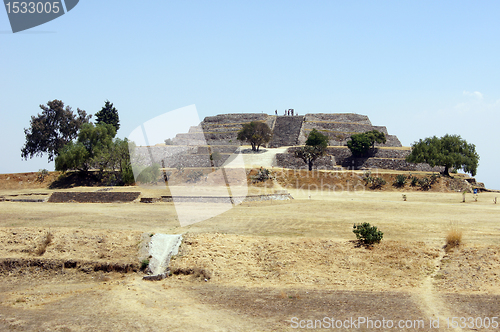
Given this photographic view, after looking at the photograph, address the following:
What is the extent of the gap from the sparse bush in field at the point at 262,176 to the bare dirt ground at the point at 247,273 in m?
18.7

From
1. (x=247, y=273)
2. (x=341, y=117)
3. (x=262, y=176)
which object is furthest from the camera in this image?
(x=341, y=117)

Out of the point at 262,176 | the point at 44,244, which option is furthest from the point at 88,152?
the point at 44,244

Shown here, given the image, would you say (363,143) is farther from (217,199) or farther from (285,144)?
(217,199)

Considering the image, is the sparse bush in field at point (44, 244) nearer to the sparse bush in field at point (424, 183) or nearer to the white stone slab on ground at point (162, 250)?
the white stone slab on ground at point (162, 250)

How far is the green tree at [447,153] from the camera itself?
137 ft

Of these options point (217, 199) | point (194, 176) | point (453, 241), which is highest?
point (194, 176)

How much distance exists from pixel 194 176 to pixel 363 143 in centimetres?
2261

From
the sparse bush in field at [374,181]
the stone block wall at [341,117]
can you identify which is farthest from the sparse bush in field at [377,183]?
the stone block wall at [341,117]

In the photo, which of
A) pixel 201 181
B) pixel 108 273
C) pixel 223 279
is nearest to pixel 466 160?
pixel 201 181

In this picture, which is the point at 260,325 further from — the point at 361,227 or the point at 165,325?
the point at 361,227

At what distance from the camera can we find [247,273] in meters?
15.2

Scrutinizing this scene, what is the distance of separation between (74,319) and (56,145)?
55.6 meters

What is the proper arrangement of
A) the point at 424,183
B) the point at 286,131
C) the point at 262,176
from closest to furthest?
the point at 424,183
the point at 262,176
the point at 286,131

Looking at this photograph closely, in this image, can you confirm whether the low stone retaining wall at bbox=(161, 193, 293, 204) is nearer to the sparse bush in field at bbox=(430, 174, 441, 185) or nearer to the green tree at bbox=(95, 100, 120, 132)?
the sparse bush in field at bbox=(430, 174, 441, 185)
